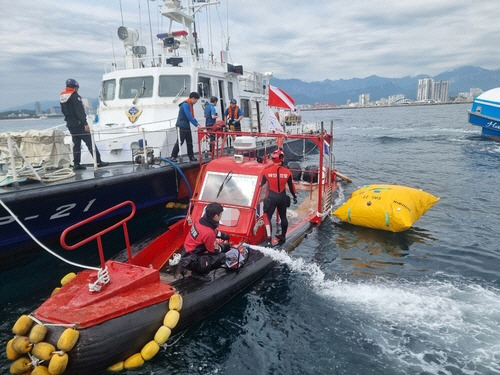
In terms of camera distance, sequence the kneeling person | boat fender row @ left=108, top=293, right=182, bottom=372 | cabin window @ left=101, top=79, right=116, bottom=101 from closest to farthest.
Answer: boat fender row @ left=108, top=293, right=182, bottom=372
the kneeling person
cabin window @ left=101, top=79, right=116, bottom=101

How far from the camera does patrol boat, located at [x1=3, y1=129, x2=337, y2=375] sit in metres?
3.54

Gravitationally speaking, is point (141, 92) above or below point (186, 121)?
above

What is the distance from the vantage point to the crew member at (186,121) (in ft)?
29.0

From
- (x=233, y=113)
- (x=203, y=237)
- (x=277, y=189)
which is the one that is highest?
(x=233, y=113)

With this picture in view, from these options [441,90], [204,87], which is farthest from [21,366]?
[441,90]

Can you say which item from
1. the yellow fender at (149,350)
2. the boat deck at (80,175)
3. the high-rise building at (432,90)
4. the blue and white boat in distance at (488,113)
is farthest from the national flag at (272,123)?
the high-rise building at (432,90)

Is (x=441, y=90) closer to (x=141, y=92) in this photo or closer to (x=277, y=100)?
(x=277, y=100)

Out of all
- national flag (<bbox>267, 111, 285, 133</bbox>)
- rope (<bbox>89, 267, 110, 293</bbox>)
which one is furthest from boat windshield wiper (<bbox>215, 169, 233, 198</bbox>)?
national flag (<bbox>267, 111, 285, 133</bbox>)

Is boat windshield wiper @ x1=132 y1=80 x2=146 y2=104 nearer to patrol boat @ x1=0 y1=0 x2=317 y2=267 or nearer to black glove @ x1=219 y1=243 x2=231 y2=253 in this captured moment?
patrol boat @ x1=0 y1=0 x2=317 y2=267

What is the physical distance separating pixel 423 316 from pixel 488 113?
25.7 meters

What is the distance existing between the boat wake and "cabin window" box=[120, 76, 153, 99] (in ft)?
22.3

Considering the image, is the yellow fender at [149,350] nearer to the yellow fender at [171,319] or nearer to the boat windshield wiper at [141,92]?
the yellow fender at [171,319]

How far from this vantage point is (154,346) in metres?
4.10

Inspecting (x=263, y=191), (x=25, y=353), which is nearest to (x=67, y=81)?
(x=263, y=191)
